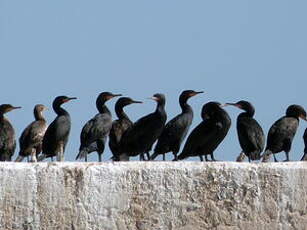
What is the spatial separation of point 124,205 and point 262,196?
1.59 m

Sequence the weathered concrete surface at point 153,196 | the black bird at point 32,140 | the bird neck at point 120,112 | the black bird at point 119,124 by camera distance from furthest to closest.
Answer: the bird neck at point 120,112 → the black bird at point 119,124 → the black bird at point 32,140 → the weathered concrete surface at point 153,196

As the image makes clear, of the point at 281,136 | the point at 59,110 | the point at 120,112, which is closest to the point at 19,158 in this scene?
the point at 59,110

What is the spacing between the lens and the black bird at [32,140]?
767 inches

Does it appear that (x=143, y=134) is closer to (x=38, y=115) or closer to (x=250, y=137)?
(x=250, y=137)

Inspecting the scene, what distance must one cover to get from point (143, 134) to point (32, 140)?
257 centimetres

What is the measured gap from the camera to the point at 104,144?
19.4 meters

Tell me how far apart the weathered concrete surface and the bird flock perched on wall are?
3107 millimetres

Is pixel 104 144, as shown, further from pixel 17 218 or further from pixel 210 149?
pixel 17 218

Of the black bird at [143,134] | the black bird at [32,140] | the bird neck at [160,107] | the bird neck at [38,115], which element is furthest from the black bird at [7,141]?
the bird neck at [160,107]

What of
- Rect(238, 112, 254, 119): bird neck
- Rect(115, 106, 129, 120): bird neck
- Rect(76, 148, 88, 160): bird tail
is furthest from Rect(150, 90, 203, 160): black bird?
Rect(115, 106, 129, 120): bird neck

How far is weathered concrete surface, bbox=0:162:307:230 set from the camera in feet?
46.1

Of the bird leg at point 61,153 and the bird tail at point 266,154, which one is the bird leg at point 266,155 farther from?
the bird leg at point 61,153

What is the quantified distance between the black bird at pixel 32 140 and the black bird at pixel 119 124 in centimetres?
110

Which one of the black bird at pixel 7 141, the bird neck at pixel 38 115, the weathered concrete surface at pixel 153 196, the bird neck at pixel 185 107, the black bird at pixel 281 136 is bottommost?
the weathered concrete surface at pixel 153 196
